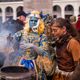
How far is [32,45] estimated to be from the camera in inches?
158

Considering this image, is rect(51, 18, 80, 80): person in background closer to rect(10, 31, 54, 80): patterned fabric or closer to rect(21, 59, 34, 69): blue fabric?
rect(10, 31, 54, 80): patterned fabric

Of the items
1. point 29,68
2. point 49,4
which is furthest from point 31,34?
point 49,4

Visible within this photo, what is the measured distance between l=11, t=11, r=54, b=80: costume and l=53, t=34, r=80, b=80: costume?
0.53 ft

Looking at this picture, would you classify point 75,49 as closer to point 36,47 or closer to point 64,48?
point 64,48

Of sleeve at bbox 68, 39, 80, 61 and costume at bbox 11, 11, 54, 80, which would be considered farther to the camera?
costume at bbox 11, 11, 54, 80

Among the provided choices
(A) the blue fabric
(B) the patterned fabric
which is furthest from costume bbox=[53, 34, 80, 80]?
(A) the blue fabric

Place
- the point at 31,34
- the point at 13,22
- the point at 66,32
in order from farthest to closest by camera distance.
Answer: the point at 13,22 → the point at 31,34 → the point at 66,32

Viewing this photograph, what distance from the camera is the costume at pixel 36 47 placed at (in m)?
4.05

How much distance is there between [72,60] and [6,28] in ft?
9.17

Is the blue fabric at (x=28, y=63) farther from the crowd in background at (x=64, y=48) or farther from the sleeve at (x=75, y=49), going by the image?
the sleeve at (x=75, y=49)

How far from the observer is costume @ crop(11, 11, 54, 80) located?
4055 millimetres

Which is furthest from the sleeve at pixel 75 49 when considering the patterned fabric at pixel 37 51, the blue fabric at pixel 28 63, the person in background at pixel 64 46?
the blue fabric at pixel 28 63

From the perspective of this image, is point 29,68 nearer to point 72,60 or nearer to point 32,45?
point 32,45

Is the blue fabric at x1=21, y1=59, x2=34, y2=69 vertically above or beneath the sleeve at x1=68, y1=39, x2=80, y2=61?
beneath
